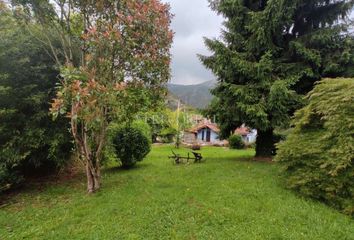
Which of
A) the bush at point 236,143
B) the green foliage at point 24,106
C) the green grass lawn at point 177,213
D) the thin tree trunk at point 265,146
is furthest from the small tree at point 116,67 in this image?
the bush at point 236,143

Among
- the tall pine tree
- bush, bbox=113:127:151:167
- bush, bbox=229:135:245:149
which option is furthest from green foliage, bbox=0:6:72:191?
bush, bbox=229:135:245:149

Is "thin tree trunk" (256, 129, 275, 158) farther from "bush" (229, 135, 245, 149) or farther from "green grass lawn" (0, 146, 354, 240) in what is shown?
"bush" (229, 135, 245, 149)

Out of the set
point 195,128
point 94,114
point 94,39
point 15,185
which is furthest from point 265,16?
point 195,128

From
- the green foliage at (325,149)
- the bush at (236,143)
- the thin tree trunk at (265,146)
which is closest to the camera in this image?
the green foliage at (325,149)

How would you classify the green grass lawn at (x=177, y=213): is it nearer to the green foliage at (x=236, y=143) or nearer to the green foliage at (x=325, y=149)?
the green foliage at (x=325, y=149)

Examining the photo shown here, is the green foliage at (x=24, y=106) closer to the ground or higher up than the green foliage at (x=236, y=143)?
higher up

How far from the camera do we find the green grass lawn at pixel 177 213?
4477mm

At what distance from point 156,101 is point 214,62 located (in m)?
4.64

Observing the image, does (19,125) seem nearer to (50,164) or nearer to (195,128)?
(50,164)

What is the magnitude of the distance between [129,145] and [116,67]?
435cm

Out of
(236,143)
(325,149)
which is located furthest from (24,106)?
(236,143)

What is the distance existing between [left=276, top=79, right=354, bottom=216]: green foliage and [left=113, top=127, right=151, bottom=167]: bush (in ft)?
18.9

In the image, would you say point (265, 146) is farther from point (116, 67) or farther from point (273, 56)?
point (116, 67)

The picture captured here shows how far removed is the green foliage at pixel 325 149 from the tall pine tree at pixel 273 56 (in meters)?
2.37
